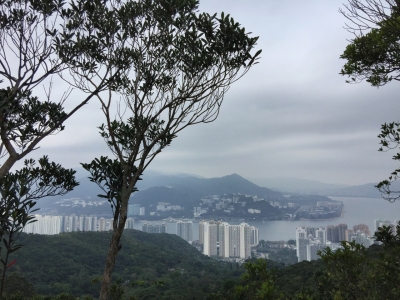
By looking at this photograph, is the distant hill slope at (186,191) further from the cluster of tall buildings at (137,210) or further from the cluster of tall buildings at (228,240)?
the cluster of tall buildings at (228,240)

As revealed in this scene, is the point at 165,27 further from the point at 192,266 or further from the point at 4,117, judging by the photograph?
the point at 192,266

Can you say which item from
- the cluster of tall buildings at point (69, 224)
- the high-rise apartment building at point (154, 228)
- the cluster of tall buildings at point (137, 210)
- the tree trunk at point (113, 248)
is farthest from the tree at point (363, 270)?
the cluster of tall buildings at point (137, 210)

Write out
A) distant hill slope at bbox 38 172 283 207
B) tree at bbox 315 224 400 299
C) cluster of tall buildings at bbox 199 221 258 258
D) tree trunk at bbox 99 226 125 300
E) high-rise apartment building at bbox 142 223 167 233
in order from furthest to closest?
distant hill slope at bbox 38 172 283 207 → high-rise apartment building at bbox 142 223 167 233 → cluster of tall buildings at bbox 199 221 258 258 → tree trunk at bbox 99 226 125 300 → tree at bbox 315 224 400 299

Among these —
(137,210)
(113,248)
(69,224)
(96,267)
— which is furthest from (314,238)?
(137,210)

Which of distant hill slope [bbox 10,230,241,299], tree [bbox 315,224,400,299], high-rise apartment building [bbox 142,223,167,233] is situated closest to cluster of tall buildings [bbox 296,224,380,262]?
distant hill slope [bbox 10,230,241,299]

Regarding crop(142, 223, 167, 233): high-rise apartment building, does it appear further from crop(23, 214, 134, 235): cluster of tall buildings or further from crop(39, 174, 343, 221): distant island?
crop(39, 174, 343, 221): distant island

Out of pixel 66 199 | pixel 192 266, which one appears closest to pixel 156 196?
pixel 66 199
